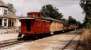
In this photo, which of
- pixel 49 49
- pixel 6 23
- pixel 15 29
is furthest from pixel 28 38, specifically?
pixel 6 23

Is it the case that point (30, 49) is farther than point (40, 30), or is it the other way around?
point (40, 30)

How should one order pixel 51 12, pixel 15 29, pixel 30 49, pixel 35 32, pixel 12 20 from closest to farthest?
1. pixel 30 49
2. pixel 35 32
3. pixel 15 29
4. pixel 12 20
5. pixel 51 12

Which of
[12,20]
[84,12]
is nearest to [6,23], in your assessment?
[12,20]

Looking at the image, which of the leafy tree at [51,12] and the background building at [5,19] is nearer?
the background building at [5,19]

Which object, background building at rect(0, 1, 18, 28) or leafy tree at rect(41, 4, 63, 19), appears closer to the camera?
background building at rect(0, 1, 18, 28)

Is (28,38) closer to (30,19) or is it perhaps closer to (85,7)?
(30,19)

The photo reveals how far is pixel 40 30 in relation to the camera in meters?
30.1

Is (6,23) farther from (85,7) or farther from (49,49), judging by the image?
(49,49)

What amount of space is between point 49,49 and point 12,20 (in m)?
45.6

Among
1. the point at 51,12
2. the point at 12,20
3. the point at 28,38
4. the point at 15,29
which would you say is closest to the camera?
the point at 28,38

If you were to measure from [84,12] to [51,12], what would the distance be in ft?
199

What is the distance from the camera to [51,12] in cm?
12744

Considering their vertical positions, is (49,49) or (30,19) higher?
(30,19)

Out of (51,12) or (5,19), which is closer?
(5,19)
